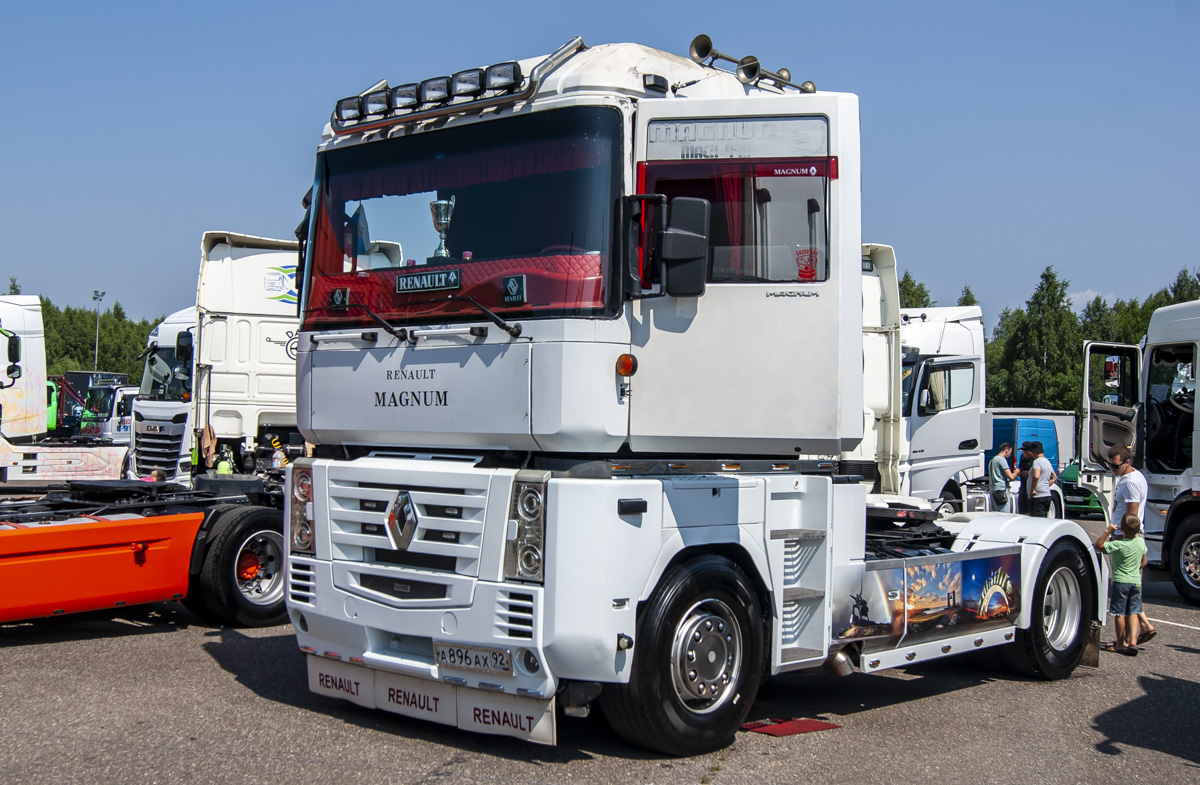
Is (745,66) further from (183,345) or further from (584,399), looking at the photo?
(183,345)

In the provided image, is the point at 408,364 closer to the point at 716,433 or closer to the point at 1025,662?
the point at 716,433

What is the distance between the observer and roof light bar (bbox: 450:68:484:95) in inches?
241

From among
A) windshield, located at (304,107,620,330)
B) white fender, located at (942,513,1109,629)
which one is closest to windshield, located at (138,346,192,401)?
windshield, located at (304,107,620,330)

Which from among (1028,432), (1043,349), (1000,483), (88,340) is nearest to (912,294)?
(1043,349)

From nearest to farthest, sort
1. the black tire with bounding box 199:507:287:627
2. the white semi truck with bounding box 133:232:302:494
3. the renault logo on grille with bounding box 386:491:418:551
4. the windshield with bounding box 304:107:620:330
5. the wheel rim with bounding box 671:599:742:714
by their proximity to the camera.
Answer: the windshield with bounding box 304:107:620:330 < the wheel rim with bounding box 671:599:742:714 < the renault logo on grille with bounding box 386:491:418:551 < the black tire with bounding box 199:507:287:627 < the white semi truck with bounding box 133:232:302:494

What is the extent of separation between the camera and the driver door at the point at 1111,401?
48.3 feet

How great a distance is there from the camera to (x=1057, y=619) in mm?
8633

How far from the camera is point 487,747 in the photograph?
599 centimetres

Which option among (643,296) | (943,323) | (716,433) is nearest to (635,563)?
(716,433)

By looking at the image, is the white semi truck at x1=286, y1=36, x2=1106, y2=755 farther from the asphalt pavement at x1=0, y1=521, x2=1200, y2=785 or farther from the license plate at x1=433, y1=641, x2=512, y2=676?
the asphalt pavement at x1=0, y1=521, x2=1200, y2=785

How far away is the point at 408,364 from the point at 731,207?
6.40 ft

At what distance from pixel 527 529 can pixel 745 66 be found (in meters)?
3.05

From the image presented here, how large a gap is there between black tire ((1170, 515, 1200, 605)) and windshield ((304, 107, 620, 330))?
10.1 metres

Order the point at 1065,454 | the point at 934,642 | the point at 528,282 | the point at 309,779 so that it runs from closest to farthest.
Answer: the point at 309,779
the point at 528,282
the point at 934,642
the point at 1065,454
